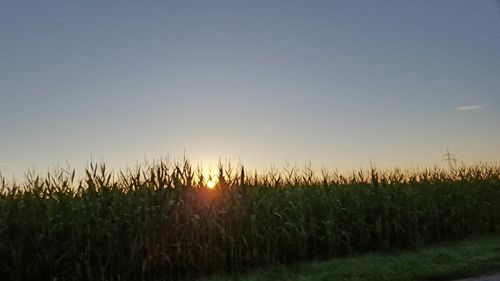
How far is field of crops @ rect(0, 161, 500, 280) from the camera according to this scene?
951 centimetres

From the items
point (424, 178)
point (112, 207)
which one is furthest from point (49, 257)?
point (424, 178)

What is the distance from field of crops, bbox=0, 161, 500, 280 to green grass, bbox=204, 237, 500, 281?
2.44ft

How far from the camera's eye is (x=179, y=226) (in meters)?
10.3

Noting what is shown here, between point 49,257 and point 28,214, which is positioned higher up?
point 28,214

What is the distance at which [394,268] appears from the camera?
1030 centimetres

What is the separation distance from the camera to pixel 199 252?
10.3 m

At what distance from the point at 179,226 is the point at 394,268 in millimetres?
4279

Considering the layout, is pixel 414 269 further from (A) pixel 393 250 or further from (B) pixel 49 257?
(B) pixel 49 257

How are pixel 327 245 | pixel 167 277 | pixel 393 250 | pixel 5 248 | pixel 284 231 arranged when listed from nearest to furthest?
pixel 5 248 → pixel 167 277 → pixel 284 231 → pixel 327 245 → pixel 393 250

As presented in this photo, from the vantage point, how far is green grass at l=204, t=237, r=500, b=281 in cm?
972

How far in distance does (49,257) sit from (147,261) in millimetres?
1717

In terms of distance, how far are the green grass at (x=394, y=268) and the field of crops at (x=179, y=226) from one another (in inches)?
29.2

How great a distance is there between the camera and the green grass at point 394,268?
972 cm

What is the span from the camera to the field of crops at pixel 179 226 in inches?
374
